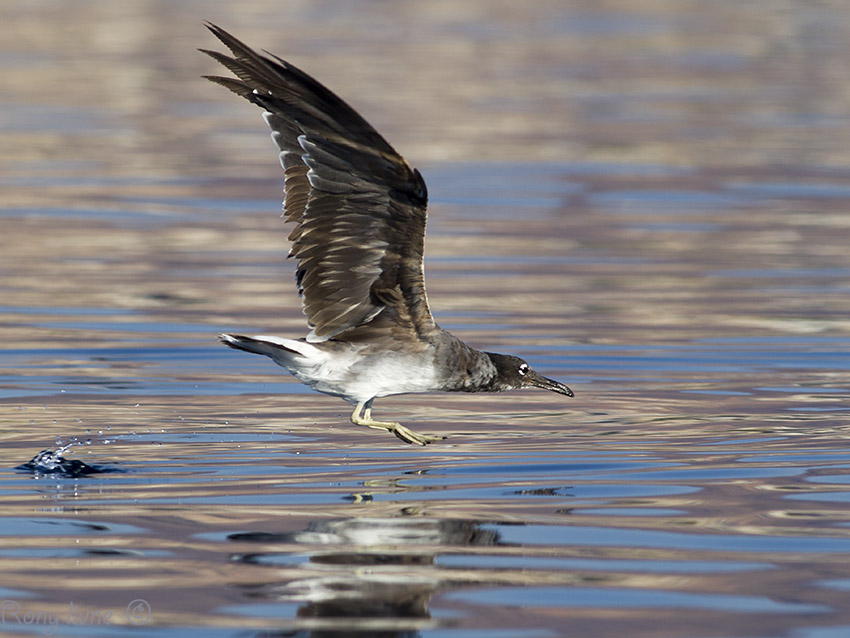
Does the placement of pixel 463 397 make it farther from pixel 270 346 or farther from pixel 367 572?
pixel 367 572

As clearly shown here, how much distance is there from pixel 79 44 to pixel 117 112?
12.1m

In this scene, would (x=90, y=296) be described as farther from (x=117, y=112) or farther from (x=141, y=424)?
(x=117, y=112)

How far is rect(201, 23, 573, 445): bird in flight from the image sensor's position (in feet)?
28.7

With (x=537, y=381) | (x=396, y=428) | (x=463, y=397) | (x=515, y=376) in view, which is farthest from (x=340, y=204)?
(x=463, y=397)

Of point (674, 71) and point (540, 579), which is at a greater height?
point (674, 71)

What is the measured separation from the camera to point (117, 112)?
30.6m

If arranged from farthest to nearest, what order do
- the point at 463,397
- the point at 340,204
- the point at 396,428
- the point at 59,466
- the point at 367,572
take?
1. the point at 463,397
2. the point at 396,428
3. the point at 59,466
4. the point at 340,204
5. the point at 367,572

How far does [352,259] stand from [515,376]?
5.98ft

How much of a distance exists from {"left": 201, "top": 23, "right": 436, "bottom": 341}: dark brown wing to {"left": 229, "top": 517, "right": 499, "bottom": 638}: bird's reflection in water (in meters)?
1.68

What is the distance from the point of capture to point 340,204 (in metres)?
9.10

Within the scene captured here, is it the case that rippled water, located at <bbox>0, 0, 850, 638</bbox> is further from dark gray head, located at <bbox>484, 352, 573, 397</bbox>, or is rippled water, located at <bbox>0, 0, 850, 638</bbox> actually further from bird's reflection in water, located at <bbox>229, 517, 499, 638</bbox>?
dark gray head, located at <bbox>484, 352, 573, 397</bbox>

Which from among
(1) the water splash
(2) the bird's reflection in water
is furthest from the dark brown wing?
(2) the bird's reflection in water

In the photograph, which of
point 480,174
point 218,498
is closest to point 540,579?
point 218,498

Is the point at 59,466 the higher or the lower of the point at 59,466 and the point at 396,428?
the lower
